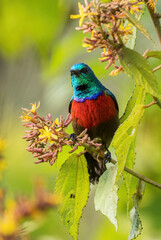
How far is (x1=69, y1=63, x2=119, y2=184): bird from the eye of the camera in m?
2.64

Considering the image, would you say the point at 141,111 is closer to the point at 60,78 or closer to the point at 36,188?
the point at 36,188

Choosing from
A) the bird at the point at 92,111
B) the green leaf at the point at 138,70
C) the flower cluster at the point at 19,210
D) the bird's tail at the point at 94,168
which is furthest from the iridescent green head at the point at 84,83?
the flower cluster at the point at 19,210

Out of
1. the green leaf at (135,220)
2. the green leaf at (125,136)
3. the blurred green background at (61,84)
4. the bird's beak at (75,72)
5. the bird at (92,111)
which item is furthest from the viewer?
the bird's beak at (75,72)

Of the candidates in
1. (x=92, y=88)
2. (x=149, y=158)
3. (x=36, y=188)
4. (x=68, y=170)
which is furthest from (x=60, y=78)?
(x=36, y=188)

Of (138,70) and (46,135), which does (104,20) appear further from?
(46,135)

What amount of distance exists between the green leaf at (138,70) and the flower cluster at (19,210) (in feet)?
2.12

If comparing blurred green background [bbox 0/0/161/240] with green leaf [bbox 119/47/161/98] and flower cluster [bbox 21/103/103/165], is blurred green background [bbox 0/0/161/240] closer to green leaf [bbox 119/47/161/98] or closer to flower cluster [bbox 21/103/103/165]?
flower cluster [bbox 21/103/103/165]

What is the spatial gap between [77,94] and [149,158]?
32.0 inches

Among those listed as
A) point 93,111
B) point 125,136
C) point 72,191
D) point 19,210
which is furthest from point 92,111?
point 19,210

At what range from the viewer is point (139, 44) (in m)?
2.76

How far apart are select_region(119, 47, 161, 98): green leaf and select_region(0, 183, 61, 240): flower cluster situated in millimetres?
646

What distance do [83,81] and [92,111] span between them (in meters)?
0.24

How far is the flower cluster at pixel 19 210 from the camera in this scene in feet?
2.54

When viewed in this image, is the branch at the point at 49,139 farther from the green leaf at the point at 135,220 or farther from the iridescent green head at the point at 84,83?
the iridescent green head at the point at 84,83
